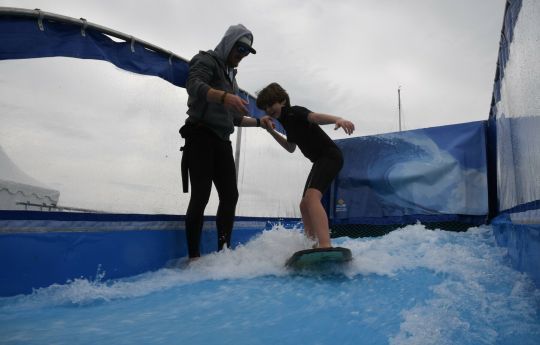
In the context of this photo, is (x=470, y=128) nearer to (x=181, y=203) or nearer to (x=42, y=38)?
(x=181, y=203)

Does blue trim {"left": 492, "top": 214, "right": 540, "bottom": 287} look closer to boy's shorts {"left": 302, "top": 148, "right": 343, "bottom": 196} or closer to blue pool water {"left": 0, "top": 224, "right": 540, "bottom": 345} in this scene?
blue pool water {"left": 0, "top": 224, "right": 540, "bottom": 345}

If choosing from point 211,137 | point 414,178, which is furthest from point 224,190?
point 414,178

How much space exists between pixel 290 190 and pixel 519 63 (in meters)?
3.15

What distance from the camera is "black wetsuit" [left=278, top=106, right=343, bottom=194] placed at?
233cm

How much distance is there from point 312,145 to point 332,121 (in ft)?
1.00

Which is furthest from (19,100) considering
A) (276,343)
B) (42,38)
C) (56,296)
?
(276,343)

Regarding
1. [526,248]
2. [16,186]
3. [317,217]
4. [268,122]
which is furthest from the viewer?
[16,186]

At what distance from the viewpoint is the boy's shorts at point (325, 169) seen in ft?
7.51

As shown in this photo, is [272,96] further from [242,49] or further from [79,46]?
[79,46]

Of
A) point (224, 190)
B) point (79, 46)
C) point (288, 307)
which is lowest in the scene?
point (288, 307)

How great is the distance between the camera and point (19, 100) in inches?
81.7

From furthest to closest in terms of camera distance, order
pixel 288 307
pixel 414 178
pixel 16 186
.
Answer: pixel 414 178 → pixel 16 186 → pixel 288 307

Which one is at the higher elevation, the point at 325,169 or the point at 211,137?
the point at 211,137

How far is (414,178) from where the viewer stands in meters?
5.38
